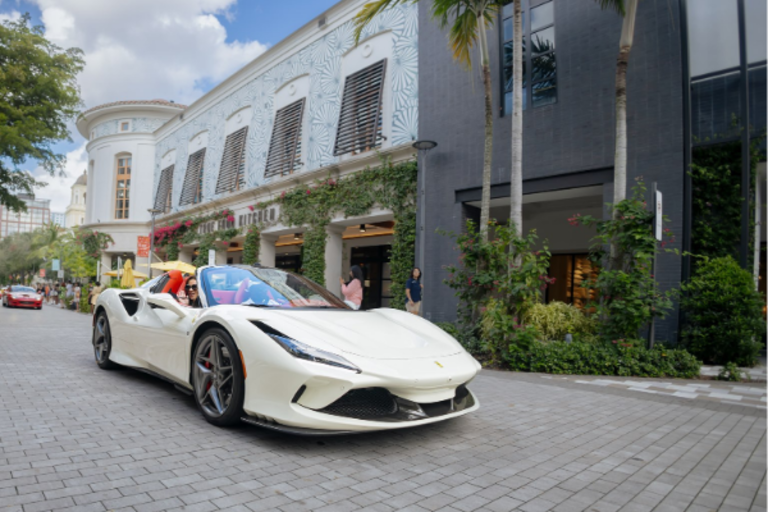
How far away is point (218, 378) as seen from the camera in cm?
366

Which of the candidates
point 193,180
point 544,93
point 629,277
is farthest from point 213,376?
point 193,180

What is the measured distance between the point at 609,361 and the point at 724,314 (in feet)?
6.92

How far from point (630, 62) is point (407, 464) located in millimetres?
8925

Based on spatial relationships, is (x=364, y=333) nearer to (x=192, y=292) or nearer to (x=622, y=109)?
(x=192, y=292)

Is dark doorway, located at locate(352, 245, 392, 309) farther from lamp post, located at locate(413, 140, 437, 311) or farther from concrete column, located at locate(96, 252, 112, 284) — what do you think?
concrete column, located at locate(96, 252, 112, 284)

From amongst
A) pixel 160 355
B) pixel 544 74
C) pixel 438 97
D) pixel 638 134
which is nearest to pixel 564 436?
pixel 160 355

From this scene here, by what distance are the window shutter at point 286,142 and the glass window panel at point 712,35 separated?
11.3 m

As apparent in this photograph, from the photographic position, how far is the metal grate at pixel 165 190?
85.2 ft

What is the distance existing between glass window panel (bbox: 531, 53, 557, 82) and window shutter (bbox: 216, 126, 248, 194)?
12491mm

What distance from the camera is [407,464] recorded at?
301 cm

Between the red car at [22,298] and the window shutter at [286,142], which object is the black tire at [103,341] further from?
the red car at [22,298]

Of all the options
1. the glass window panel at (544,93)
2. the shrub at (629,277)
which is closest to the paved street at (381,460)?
the shrub at (629,277)

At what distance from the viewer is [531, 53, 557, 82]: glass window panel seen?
1009cm

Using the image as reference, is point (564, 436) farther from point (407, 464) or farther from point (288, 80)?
point (288, 80)
